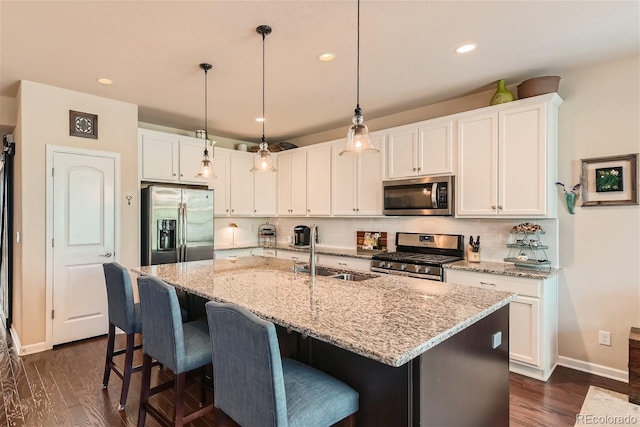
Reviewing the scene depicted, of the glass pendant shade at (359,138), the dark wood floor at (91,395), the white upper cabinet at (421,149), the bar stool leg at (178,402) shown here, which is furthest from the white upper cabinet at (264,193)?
the bar stool leg at (178,402)

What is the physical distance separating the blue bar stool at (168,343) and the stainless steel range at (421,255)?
217 centimetres

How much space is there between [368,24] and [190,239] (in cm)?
323

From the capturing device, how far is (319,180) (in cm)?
491

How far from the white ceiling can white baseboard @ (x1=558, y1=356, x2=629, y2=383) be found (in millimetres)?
2592

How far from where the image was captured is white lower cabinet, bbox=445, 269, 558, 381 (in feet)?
9.16

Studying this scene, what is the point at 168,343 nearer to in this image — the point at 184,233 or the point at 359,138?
the point at 359,138

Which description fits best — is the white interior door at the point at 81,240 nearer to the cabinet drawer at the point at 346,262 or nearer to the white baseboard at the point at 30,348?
the white baseboard at the point at 30,348

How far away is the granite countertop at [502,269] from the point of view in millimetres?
2831

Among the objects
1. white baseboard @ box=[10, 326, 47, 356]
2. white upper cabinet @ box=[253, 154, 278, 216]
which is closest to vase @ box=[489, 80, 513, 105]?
white upper cabinet @ box=[253, 154, 278, 216]

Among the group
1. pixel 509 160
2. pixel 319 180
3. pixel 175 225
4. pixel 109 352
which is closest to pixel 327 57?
pixel 509 160

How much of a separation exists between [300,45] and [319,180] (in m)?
2.43

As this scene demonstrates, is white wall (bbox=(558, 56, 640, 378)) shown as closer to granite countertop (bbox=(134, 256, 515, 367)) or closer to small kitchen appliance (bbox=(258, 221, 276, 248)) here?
granite countertop (bbox=(134, 256, 515, 367))

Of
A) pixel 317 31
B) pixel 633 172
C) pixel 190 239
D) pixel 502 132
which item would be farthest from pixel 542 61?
pixel 190 239

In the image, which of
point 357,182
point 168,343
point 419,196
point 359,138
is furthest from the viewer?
point 357,182
